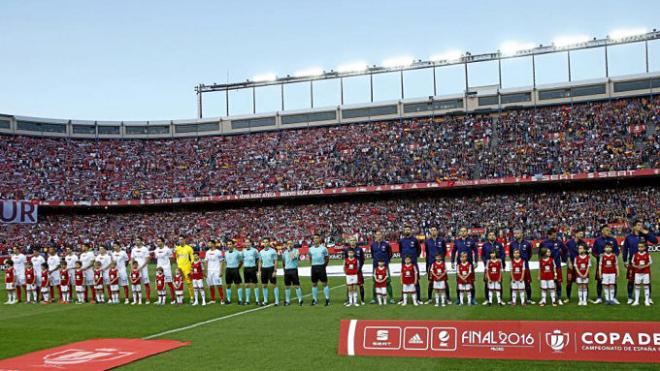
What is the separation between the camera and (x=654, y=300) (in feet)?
48.3

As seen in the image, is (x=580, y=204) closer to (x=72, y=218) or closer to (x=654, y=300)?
(x=654, y=300)

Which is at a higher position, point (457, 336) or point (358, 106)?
point (358, 106)

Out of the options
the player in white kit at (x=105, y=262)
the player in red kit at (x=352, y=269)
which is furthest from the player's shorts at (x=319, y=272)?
the player in white kit at (x=105, y=262)

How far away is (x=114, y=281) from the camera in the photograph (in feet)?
62.8

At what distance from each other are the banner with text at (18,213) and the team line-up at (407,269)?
34.4ft

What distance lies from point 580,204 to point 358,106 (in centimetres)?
2052

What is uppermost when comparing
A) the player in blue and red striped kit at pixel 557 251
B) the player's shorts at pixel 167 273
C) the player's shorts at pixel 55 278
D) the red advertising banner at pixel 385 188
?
the red advertising banner at pixel 385 188

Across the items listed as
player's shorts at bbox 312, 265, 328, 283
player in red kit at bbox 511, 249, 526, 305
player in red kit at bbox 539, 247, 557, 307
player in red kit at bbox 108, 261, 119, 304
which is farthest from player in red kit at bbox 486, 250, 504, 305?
player in red kit at bbox 108, 261, 119, 304

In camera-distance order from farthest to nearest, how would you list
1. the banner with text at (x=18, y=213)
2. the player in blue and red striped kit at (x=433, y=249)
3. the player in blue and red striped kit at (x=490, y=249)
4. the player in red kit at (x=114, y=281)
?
the banner with text at (x=18, y=213) < the player in red kit at (x=114, y=281) < the player in blue and red striped kit at (x=433, y=249) < the player in blue and red striped kit at (x=490, y=249)

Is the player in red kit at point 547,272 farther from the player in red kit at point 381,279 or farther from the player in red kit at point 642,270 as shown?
the player in red kit at point 381,279

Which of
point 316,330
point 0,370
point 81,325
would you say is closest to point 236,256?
point 81,325

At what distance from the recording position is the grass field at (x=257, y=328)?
9414 millimetres

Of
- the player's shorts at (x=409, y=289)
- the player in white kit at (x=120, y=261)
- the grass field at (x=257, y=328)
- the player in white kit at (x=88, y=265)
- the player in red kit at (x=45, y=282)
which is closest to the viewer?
the grass field at (x=257, y=328)

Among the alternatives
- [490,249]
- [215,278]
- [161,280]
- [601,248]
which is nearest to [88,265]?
[161,280]
